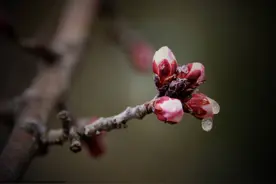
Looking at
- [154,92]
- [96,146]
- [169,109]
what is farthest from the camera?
[154,92]

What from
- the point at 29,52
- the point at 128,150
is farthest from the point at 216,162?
the point at 29,52

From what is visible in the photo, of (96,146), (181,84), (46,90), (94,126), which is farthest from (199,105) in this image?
(46,90)

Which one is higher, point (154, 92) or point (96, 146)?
point (154, 92)

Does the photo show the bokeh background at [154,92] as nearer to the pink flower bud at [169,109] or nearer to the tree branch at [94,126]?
the tree branch at [94,126]

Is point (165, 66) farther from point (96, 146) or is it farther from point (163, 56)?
point (96, 146)

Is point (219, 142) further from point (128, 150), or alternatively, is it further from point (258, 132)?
point (128, 150)

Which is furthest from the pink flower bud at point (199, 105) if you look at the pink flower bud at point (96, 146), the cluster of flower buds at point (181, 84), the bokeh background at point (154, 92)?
the bokeh background at point (154, 92)
